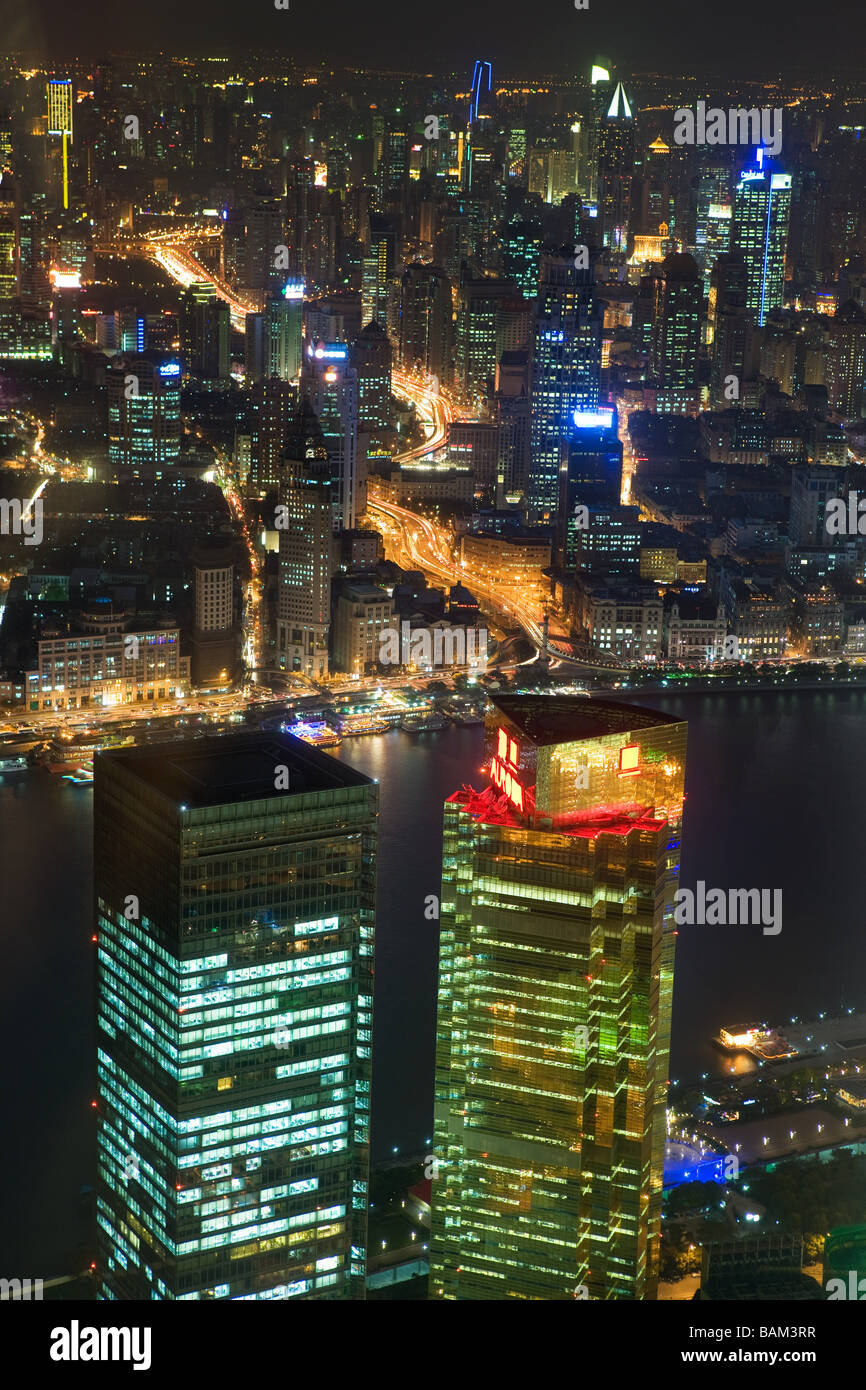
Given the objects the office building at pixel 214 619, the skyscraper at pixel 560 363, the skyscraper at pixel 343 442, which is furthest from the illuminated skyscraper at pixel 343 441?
the skyscraper at pixel 560 363

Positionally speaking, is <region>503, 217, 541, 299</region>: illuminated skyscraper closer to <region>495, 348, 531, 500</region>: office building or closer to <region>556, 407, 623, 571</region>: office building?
<region>495, 348, 531, 500</region>: office building

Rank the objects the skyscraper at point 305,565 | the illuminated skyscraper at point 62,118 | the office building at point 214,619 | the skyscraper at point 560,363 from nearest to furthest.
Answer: the office building at point 214,619 < the skyscraper at point 305,565 < the illuminated skyscraper at point 62,118 < the skyscraper at point 560,363

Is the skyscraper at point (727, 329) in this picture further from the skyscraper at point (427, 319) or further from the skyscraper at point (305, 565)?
the skyscraper at point (305, 565)

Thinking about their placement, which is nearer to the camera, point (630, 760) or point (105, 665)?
point (630, 760)

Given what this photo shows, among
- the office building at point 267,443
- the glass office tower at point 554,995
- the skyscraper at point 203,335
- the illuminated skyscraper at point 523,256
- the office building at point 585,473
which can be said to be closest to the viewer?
the glass office tower at point 554,995

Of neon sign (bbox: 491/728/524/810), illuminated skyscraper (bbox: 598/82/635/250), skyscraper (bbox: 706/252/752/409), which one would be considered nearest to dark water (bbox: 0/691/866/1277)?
neon sign (bbox: 491/728/524/810)

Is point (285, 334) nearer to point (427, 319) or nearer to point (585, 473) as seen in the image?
point (427, 319)

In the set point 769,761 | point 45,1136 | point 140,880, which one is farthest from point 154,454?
point 140,880

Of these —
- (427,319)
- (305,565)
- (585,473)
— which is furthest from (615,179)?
(305,565)
